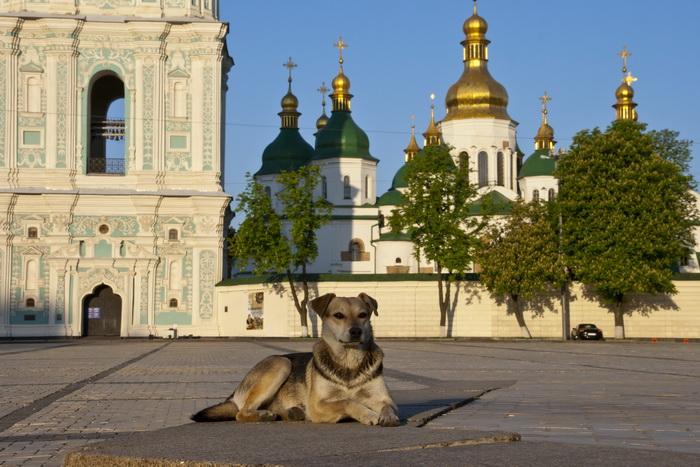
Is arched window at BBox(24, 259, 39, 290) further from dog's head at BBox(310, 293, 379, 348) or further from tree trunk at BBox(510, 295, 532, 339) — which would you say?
dog's head at BBox(310, 293, 379, 348)

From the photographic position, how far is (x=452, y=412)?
12.4m

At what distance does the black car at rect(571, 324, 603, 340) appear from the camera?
56875mm

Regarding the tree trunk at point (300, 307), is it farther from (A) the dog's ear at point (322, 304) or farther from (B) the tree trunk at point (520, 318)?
(A) the dog's ear at point (322, 304)

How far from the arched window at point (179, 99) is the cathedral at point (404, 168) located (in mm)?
29818

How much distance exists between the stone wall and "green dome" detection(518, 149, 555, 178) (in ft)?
114

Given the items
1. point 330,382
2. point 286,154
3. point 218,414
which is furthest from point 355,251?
point 330,382

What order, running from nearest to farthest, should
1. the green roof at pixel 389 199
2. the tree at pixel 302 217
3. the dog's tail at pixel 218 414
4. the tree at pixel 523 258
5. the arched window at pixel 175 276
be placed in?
the dog's tail at pixel 218 414 → the tree at pixel 523 258 → the arched window at pixel 175 276 → the tree at pixel 302 217 → the green roof at pixel 389 199

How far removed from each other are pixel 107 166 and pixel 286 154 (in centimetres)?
3873

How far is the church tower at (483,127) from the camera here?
9525cm

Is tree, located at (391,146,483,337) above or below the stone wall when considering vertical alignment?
above

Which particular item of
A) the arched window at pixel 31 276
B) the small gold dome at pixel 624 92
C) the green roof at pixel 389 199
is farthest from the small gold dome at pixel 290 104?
the arched window at pixel 31 276

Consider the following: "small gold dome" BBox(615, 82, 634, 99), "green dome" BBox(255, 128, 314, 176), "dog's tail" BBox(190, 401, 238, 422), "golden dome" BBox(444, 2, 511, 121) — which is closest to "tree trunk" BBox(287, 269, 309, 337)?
"golden dome" BBox(444, 2, 511, 121)

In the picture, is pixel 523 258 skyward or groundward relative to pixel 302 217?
groundward

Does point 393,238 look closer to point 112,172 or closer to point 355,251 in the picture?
point 355,251
